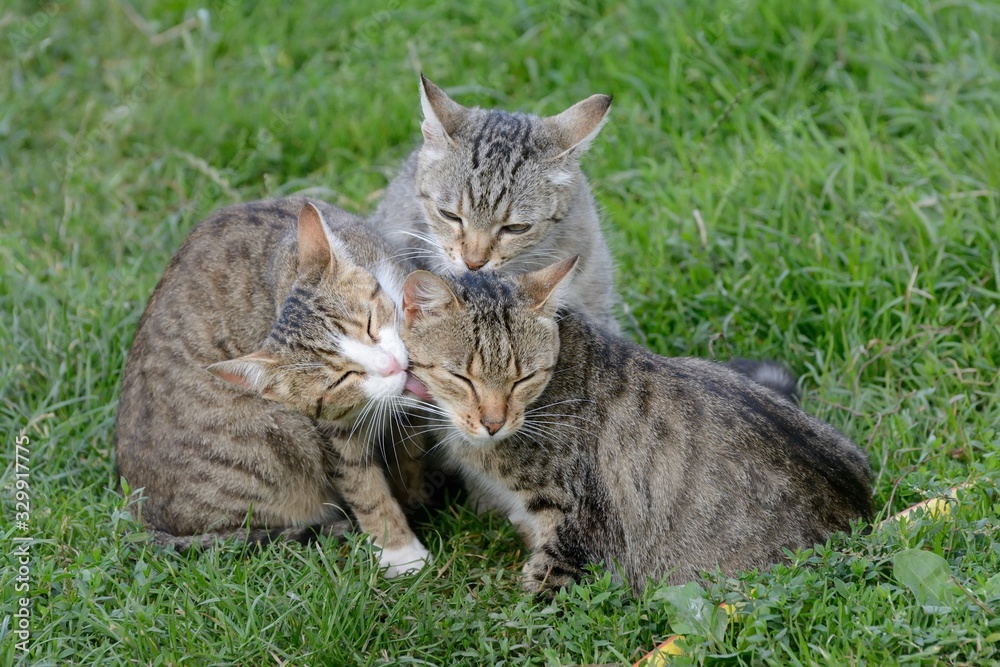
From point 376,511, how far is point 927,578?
2234 millimetres

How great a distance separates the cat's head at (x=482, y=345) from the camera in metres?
3.98

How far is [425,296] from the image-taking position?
4.02 meters

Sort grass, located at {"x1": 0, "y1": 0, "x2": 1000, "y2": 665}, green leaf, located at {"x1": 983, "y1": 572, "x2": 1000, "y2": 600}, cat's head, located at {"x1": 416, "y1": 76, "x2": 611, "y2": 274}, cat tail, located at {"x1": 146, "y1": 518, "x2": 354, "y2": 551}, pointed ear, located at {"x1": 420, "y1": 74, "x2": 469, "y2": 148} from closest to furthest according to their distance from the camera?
green leaf, located at {"x1": 983, "y1": 572, "x2": 1000, "y2": 600} → grass, located at {"x1": 0, "y1": 0, "x2": 1000, "y2": 665} → cat tail, located at {"x1": 146, "y1": 518, "x2": 354, "y2": 551} → cat's head, located at {"x1": 416, "y1": 76, "x2": 611, "y2": 274} → pointed ear, located at {"x1": 420, "y1": 74, "x2": 469, "y2": 148}

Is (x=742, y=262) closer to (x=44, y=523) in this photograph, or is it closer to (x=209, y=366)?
(x=209, y=366)

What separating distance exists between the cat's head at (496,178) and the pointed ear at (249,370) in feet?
3.63

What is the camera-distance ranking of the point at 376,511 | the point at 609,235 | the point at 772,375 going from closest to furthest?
the point at 376,511, the point at 772,375, the point at 609,235

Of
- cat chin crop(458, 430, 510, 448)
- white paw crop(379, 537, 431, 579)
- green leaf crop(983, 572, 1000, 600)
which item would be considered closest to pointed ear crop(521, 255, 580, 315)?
cat chin crop(458, 430, 510, 448)

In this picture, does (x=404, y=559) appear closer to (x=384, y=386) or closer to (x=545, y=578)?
(x=545, y=578)

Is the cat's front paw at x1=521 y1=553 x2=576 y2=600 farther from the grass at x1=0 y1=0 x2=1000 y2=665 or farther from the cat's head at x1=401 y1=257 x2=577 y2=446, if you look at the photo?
the cat's head at x1=401 y1=257 x2=577 y2=446

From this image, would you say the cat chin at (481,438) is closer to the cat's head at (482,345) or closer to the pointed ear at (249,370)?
the cat's head at (482,345)

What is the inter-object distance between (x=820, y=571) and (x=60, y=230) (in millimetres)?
4848

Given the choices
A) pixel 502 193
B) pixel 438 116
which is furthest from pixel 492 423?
pixel 438 116

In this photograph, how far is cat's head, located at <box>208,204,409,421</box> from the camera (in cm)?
408

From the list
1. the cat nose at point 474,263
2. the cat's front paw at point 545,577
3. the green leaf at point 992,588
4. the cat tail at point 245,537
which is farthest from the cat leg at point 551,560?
the green leaf at point 992,588
